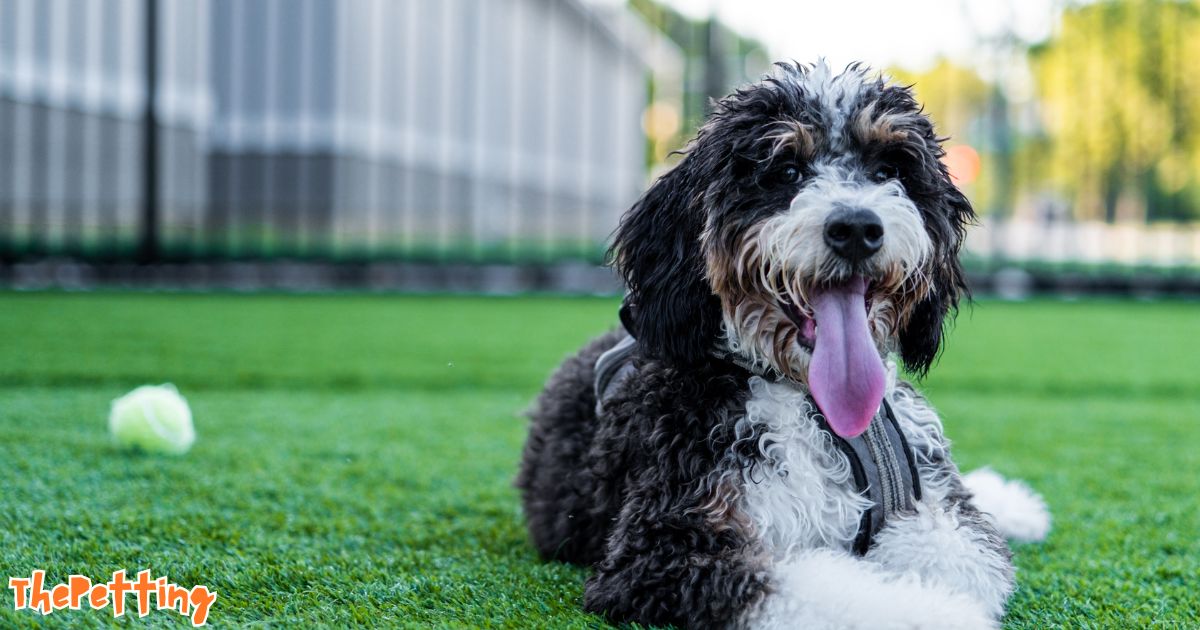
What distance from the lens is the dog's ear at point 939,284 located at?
2654mm

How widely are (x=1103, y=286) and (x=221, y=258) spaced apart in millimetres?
10813

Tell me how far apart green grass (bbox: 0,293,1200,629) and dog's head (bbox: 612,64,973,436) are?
70 cm

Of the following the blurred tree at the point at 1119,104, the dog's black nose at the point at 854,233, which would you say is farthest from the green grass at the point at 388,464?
the blurred tree at the point at 1119,104

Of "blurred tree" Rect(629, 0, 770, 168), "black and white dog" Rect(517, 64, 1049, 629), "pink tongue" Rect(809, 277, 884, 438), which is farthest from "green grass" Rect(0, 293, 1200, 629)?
"blurred tree" Rect(629, 0, 770, 168)

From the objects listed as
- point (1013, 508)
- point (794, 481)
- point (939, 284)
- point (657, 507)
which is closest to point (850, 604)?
point (794, 481)

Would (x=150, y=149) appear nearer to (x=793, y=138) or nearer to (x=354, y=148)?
(x=354, y=148)

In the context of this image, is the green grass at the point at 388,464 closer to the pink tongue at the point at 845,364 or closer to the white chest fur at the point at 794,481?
the white chest fur at the point at 794,481

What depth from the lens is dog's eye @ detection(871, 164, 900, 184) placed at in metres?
2.61

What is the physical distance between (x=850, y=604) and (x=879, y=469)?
19.3 inches

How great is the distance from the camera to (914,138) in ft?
8.56

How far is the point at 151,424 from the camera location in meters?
4.18

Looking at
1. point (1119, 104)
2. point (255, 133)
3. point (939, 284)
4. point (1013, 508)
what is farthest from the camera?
point (255, 133)

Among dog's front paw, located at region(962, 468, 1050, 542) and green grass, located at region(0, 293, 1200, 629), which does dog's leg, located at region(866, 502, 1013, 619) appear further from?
dog's front paw, located at region(962, 468, 1050, 542)

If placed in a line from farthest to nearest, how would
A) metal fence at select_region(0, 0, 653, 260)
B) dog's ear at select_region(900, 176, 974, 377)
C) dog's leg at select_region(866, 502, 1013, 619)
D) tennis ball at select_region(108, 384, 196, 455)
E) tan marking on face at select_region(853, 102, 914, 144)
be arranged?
metal fence at select_region(0, 0, 653, 260) < tennis ball at select_region(108, 384, 196, 455) < dog's ear at select_region(900, 176, 974, 377) < tan marking on face at select_region(853, 102, 914, 144) < dog's leg at select_region(866, 502, 1013, 619)
